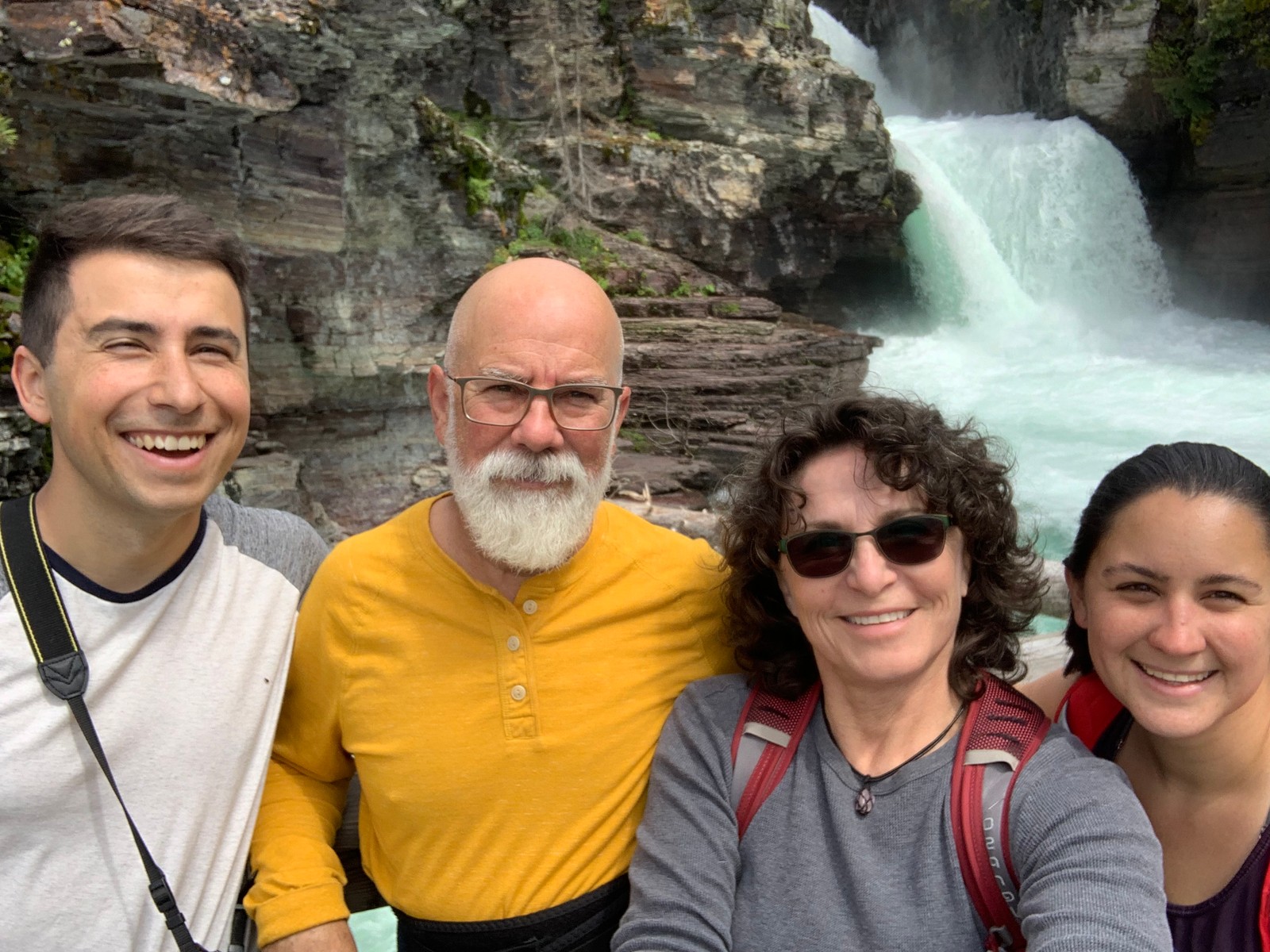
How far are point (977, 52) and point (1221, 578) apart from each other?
93.9 feet

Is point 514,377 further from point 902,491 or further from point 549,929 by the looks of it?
point 549,929

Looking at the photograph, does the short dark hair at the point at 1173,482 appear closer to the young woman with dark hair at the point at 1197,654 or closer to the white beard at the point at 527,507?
the young woman with dark hair at the point at 1197,654

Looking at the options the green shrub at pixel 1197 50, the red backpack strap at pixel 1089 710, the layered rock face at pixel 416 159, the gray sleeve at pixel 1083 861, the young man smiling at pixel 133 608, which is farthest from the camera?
the green shrub at pixel 1197 50

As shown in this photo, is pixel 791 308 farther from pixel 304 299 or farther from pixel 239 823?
pixel 239 823

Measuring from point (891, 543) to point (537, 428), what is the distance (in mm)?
799

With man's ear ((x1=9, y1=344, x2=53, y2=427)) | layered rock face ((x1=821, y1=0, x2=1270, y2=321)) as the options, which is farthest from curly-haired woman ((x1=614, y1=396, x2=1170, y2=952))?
layered rock face ((x1=821, y1=0, x2=1270, y2=321))

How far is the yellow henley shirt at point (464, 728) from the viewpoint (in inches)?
72.8

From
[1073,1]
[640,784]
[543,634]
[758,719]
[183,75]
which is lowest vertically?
[640,784]

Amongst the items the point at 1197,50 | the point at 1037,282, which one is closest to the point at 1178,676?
the point at 1037,282

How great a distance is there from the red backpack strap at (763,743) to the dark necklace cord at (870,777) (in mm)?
128

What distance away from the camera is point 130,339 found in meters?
1.74

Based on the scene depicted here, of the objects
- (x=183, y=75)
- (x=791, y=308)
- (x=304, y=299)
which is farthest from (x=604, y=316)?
(x=791, y=308)

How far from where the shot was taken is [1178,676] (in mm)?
1599

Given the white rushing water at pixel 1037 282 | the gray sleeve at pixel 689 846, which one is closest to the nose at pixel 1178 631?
the gray sleeve at pixel 689 846
